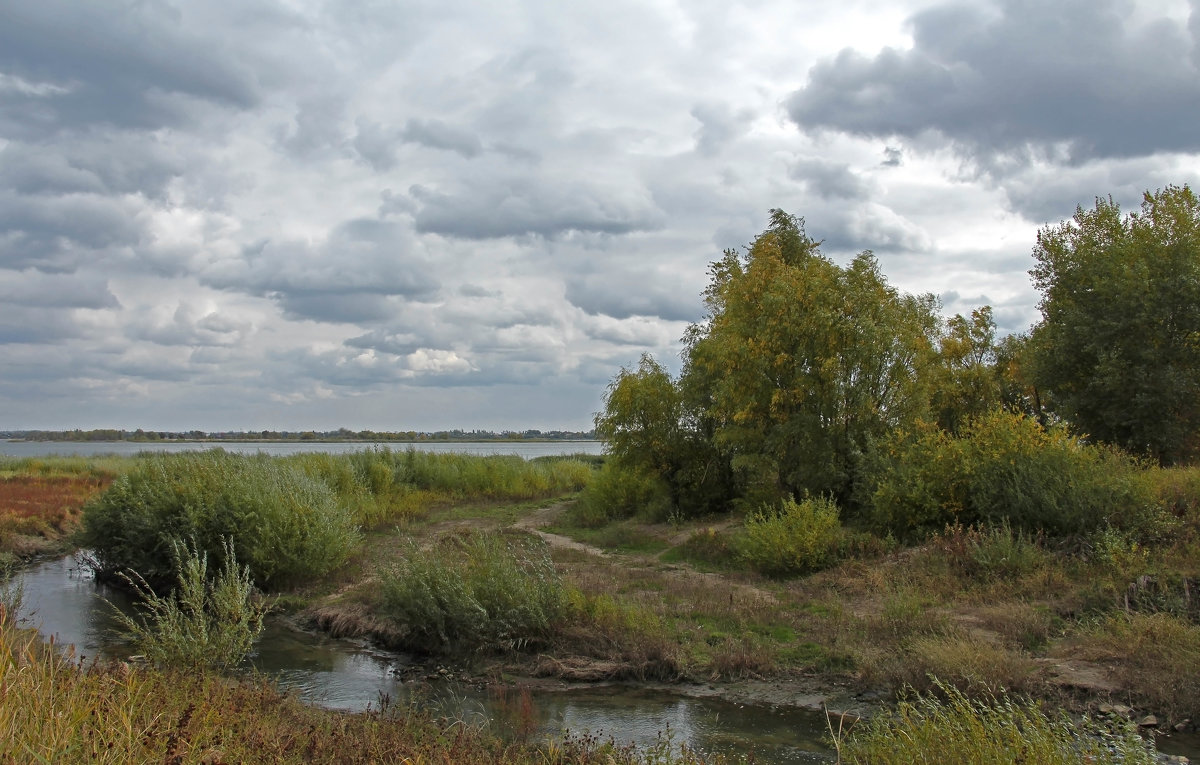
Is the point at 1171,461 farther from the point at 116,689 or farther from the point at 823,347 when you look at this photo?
the point at 116,689

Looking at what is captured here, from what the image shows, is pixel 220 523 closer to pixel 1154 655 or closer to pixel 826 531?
pixel 826 531

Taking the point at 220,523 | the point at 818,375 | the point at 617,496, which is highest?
the point at 818,375

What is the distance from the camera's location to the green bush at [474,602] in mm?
13289

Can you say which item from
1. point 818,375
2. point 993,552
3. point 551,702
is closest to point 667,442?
point 818,375

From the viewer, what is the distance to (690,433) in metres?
27.6

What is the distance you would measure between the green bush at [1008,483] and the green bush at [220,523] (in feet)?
43.2

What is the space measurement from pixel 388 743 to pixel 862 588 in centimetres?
1033

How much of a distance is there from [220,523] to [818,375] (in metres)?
15.2

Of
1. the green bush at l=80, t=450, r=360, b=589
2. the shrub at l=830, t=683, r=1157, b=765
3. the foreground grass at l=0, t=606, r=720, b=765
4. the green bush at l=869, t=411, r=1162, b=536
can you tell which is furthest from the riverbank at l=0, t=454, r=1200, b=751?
the foreground grass at l=0, t=606, r=720, b=765

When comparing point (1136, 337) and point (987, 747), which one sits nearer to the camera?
point (987, 747)

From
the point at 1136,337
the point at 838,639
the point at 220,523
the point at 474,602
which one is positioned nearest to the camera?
the point at 838,639

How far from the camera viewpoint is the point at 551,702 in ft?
36.9

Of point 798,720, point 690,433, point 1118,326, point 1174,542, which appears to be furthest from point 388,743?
point 1118,326

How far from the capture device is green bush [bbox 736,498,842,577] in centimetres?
1689
